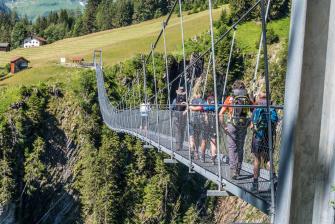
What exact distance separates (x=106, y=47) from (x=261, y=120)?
3722 centimetres

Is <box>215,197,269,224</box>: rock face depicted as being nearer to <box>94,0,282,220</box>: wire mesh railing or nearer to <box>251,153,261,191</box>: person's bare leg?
<box>94,0,282,220</box>: wire mesh railing

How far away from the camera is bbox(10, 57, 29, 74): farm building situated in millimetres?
36675

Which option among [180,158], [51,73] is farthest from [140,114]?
[51,73]

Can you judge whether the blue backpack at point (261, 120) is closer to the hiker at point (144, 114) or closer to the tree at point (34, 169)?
the hiker at point (144, 114)

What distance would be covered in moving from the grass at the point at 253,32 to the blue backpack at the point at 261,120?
887 inches

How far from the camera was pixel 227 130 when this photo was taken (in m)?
4.68

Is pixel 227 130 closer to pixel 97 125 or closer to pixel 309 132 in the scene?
pixel 309 132

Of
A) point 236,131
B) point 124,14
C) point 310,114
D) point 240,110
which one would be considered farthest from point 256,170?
point 124,14

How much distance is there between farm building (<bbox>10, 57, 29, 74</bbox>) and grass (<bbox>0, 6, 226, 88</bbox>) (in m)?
0.56

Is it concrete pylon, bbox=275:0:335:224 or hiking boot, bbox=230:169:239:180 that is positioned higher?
concrete pylon, bbox=275:0:335:224

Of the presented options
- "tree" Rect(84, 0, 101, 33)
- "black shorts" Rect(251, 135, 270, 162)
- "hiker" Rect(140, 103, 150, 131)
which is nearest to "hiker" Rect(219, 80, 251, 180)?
"black shorts" Rect(251, 135, 270, 162)

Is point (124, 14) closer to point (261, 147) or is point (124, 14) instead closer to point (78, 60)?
point (78, 60)

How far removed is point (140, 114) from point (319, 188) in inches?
393

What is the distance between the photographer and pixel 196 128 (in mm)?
6262
